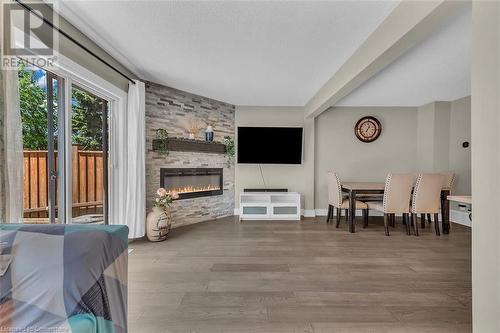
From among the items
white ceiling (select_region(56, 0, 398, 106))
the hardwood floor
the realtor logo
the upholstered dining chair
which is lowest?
the hardwood floor

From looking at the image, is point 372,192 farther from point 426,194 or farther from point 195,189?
point 195,189

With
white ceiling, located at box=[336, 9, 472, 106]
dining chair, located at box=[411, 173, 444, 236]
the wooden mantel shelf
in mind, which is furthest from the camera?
the wooden mantel shelf

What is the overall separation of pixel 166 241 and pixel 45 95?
215 centimetres

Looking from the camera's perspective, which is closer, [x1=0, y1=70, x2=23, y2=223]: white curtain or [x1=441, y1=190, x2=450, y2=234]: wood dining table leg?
[x1=0, y1=70, x2=23, y2=223]: white curtain

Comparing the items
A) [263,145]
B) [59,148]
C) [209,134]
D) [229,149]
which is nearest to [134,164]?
[59,148]

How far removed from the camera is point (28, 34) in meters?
1.73

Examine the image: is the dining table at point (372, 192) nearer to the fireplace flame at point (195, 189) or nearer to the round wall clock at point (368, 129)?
the round wall clock at point (368, 129)

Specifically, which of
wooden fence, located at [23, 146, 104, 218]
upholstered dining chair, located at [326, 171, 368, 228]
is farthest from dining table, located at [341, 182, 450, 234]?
wooden fence, located at [23, 146, 104, 218]

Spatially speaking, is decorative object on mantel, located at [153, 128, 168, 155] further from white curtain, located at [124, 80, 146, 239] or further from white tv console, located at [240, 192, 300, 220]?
white tv console, located at [240, 192, 300, 220]

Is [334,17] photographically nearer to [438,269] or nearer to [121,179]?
[438,269]

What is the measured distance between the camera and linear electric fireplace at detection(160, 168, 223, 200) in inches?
154

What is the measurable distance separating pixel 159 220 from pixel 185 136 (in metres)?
1.57

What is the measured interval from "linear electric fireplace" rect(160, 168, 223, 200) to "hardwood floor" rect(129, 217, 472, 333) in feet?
2.90

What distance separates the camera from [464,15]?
1924 mm
